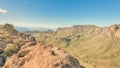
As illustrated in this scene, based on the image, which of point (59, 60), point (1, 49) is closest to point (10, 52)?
point (1, 49)

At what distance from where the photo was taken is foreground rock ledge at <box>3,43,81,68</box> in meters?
58.7

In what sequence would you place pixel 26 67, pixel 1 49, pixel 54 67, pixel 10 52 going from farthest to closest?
pixel 1 49 → pixel 10 52 → pixel 26 67 → pixel 54 67

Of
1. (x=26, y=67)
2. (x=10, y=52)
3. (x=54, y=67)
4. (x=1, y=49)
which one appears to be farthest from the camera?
(x=1, y=49)

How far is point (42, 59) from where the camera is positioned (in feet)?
203

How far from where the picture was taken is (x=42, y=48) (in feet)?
228

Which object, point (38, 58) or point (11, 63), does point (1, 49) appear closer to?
point (11, 63)

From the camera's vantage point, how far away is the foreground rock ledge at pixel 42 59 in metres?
58.7

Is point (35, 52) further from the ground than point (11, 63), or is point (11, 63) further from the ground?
point (35, 52)

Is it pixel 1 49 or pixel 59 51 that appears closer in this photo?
pixel 59 51

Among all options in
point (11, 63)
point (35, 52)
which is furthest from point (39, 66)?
point (11, 63)

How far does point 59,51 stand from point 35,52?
894 cm

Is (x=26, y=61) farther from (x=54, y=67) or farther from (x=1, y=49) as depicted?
(x=1, y=49)

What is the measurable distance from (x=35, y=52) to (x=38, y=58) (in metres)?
5.00

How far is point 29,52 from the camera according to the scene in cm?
7094
